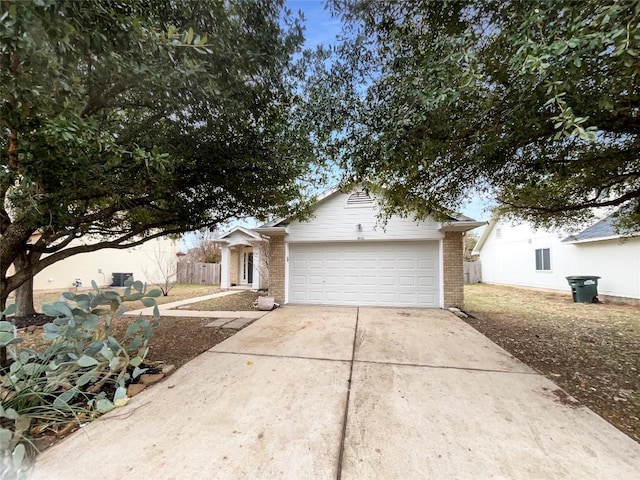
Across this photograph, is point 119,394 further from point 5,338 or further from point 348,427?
point 348,427

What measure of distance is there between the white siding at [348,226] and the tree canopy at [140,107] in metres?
4.11

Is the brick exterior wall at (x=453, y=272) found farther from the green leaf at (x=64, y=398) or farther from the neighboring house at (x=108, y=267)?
the neighboring house at (x=108, y=267)

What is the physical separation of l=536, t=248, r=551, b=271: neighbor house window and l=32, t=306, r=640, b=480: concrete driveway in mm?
13436

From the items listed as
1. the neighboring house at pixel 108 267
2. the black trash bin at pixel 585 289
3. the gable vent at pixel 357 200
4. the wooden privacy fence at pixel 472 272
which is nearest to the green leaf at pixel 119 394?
the gable vent at pixel 357 200

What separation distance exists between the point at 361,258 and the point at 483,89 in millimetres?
6936

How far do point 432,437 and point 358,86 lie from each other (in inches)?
173

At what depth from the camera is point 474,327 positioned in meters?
6.95

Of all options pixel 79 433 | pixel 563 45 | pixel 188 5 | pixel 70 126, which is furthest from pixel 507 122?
pixel 79 433

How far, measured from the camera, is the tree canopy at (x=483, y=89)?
2.48m

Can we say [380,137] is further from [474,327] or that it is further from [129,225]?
[129,225]

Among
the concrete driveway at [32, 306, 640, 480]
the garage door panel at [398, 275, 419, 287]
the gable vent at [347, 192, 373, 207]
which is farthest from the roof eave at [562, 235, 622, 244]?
the concrete driveway at [32, 306, 640, 480]

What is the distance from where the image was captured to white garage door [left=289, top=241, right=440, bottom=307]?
31.1 feet

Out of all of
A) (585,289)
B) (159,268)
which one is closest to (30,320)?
(159,268)

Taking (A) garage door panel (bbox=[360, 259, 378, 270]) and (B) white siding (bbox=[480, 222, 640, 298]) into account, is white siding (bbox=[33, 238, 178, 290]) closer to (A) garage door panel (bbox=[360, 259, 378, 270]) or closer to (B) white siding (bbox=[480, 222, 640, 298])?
(A) garage door panel (bbox=[360, 259, 378, 270])
